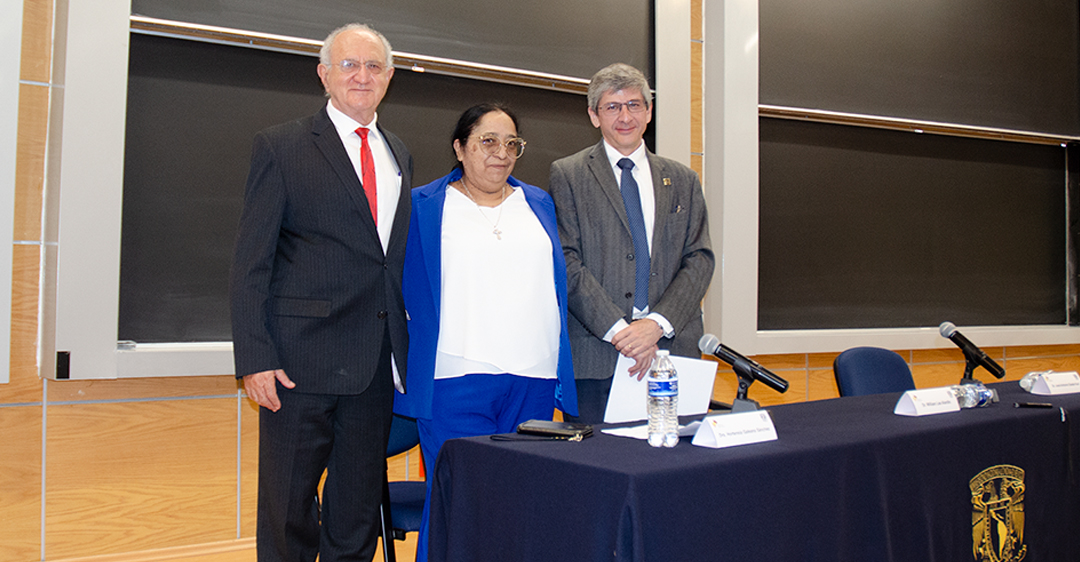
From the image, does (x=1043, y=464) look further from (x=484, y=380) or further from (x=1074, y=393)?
(x=484, y=380)

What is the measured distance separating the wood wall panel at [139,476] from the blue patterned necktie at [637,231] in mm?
1714

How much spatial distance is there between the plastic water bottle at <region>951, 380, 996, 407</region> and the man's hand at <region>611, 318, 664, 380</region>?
0.85 m

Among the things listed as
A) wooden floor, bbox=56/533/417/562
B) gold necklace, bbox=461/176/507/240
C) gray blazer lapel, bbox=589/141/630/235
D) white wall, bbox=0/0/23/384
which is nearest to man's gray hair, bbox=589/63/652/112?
gray blazer lapel, bbox=589/141/630/235

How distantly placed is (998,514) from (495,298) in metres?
1.40

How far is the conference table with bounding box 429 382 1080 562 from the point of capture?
52.8 inches

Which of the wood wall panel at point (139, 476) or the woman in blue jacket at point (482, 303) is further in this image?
the wood wall panel at point (139, 476)

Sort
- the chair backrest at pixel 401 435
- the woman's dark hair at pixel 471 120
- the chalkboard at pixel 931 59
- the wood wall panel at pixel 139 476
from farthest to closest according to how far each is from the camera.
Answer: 1. the chalkboard at pixel 931 59
2. the wood wall panel at pixel 139 476
3. the chair backrest at pixel 401 435
4. the woman's dark hair at pixel 471 120

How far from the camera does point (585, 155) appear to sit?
2.67 metres

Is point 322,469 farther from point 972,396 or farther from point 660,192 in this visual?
point 972,396

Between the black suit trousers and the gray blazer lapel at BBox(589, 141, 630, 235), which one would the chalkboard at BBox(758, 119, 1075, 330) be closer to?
the gray blazer lapel at BBox(589, 141, 630, 235)

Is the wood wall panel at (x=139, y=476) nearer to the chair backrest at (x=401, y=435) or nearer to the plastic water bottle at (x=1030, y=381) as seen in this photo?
the chair backrest at (x=401, y=435)

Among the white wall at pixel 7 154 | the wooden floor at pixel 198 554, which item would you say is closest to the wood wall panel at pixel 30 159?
the white wall at pixel 7 154

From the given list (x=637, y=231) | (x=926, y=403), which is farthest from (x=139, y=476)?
(x=926, y=403)

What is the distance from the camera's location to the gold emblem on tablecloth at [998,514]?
186cm
